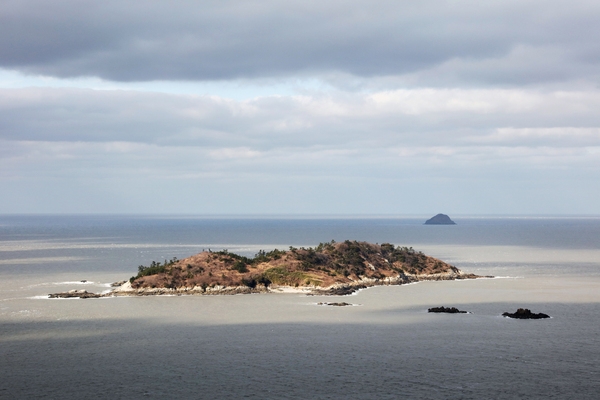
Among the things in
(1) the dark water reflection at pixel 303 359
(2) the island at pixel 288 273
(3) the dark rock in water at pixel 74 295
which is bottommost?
(1) the dark water reflection at pixel 303 359

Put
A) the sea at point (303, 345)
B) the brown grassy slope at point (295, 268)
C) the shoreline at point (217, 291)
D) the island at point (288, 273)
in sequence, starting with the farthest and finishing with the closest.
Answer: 1. the brown grassy slope at point (295, 268)
2. the island at point (288, 273)
3. the shoreline at point (217, 291)
4. the sea at point (303, 345)

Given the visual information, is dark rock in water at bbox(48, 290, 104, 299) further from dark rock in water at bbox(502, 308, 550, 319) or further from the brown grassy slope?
dark rock in water at bbox(502, 308, 550, 319)

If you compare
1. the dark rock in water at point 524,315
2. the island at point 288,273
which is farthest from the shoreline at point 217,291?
the dark rock in water at point 524,315

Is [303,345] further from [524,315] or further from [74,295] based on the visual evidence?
[74,295]

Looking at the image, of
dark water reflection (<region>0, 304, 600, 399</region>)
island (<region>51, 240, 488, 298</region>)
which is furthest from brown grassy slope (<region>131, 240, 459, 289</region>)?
dark water reflection (<region>0, 304, 600, 399</region>)

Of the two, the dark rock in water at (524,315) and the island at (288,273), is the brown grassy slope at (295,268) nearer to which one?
the island at (288,273)

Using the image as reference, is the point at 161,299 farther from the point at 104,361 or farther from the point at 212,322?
the point at 104,361

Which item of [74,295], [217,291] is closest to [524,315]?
[217,291]
